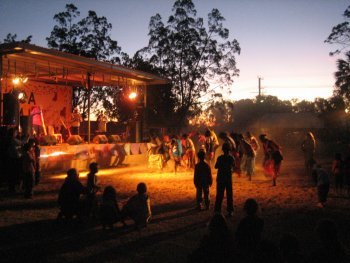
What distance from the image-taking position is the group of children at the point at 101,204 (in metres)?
7.21

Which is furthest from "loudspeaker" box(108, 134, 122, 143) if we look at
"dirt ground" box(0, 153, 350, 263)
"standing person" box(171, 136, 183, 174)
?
"dirt ground" box(0, 153, 350, 263)

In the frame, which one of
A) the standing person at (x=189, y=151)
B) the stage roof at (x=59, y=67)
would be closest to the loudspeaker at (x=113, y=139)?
the stage roof at (x=59, y=67)

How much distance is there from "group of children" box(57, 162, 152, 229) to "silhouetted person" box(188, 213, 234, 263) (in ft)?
9.52

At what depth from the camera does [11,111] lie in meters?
13.5

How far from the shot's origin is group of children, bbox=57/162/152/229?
7.21 m

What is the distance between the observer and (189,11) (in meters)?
32.0

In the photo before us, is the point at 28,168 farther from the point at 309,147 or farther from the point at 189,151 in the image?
the point at 309,147

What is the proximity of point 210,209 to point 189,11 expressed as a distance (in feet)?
84.9

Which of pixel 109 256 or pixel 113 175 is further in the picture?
pixel 113 175

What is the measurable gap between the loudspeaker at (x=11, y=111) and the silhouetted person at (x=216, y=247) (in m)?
10.8

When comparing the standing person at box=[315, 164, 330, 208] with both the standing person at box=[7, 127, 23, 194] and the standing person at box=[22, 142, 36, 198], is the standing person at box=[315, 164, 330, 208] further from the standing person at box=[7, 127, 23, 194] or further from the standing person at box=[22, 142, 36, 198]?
the standing person at box=[7, 127, 23, 194]

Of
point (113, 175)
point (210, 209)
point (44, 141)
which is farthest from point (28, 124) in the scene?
point (210, 209)

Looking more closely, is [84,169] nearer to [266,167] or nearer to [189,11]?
[266,167]

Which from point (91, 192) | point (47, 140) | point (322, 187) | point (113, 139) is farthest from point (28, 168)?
point (113, 139)
